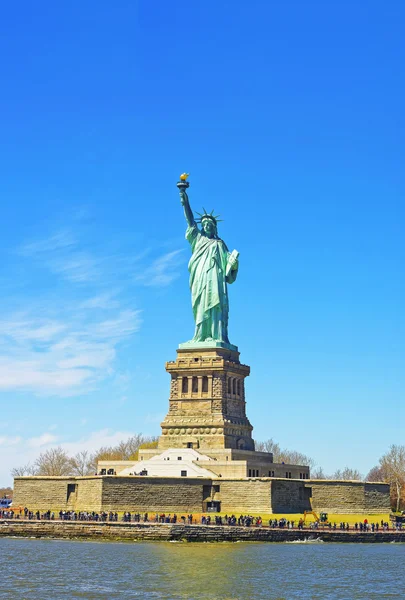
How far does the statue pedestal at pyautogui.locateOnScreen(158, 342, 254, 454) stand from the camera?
6631 cm

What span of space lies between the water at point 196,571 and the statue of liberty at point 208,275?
79.6ft

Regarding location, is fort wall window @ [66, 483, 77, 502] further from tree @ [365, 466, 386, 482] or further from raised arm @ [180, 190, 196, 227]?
tree @ [365, 466, 386, 482]

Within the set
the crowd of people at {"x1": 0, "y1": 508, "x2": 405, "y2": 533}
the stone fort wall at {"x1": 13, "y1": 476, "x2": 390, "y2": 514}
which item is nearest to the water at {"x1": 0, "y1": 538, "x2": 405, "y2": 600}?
the crowd of people at {"x1": 0, "y1": 508, "x2": 405, "y2": 533}

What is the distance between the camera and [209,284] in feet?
234

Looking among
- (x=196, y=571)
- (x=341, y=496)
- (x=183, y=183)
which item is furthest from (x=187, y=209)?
(x=196, y=571)

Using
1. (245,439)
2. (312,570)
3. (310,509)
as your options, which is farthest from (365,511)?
(312,570)

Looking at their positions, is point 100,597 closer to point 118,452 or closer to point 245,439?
point 245,439

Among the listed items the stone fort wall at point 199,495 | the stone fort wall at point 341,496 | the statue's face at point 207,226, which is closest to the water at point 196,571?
the stone fort wall at point 199,495

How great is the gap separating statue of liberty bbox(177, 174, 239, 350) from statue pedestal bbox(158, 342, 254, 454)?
1.44 meters

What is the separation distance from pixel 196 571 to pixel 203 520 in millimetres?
14918

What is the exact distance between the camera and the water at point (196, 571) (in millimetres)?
33250

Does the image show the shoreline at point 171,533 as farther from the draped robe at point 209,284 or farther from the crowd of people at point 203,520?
the draped robe at point 209,284

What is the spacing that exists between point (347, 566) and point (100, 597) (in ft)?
45.8

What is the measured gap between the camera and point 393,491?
90062mm
